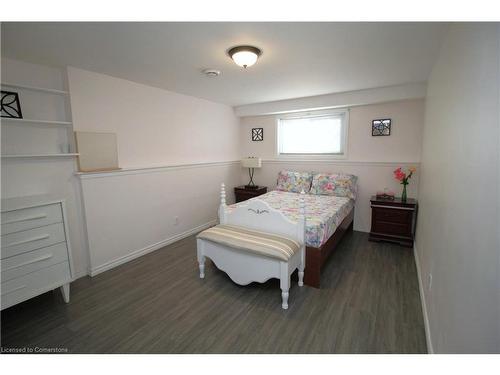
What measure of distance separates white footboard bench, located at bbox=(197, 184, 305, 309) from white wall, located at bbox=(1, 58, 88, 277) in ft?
4.47

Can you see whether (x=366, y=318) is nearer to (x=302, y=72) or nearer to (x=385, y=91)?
(x=302, y=72)

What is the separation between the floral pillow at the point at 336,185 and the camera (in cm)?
361

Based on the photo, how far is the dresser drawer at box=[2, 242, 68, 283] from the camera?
5.73 ft

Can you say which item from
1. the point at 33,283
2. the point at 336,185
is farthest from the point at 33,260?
the point at 336,185

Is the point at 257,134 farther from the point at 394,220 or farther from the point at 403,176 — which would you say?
the point at 394,220

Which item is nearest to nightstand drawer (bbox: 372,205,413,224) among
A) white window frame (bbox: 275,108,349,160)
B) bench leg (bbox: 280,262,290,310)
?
white window frame (bbox: 275,108,349,160)

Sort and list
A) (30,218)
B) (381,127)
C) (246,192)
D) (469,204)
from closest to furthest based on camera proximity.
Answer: (469,204), (30,218), (381,127), (246,192)

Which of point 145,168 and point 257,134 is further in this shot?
point 257,134

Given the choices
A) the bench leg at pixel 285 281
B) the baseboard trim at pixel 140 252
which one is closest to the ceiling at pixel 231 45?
the bench leg at pixel 285 281

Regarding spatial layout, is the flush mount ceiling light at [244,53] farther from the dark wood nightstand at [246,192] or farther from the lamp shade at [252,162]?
the dark wood nightstand at [246,192]

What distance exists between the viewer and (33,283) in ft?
6.19

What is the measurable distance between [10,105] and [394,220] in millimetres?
4405
